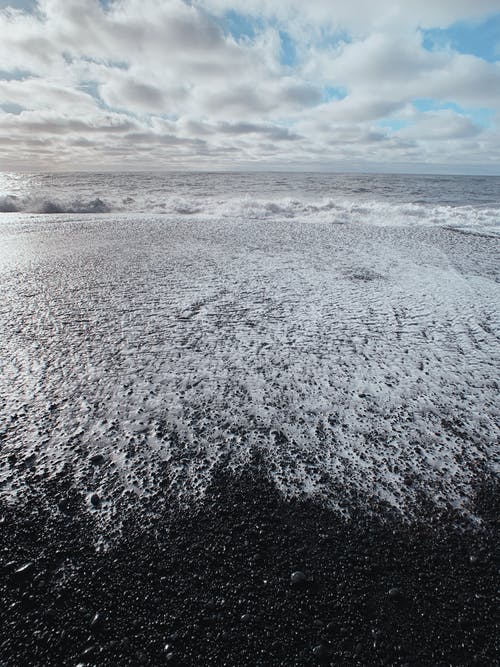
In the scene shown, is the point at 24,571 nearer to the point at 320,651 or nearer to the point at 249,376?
the point at 320,651

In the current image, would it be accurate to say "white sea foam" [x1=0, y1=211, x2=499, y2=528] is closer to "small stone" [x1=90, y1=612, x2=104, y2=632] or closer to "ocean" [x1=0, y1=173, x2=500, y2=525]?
"ocean" [x1=0, y1=173, x2=500, y2=525]

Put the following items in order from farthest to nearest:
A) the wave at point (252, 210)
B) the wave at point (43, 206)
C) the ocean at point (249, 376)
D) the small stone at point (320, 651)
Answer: the wave at point (43, 206)
the wave at point (252, 210)
the ocean at point (249, 376)
the small stone at point (320, 651)

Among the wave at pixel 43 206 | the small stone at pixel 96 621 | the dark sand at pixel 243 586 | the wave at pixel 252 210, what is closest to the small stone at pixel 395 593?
the dark sand at pixel 243 586

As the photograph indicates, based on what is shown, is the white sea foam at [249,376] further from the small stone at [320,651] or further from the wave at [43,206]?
the wave at [43,206]

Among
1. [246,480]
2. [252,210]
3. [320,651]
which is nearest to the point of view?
[320,651]

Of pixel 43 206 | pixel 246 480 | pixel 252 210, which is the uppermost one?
pixel 246 480

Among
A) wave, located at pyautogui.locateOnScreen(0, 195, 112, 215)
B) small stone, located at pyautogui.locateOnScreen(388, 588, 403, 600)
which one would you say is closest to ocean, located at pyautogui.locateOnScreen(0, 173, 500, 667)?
small stone, located at pyautogui.locateOnScreen(388, 588, 403, 600)

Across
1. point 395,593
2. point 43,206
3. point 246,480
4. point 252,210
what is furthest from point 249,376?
point 43,206
